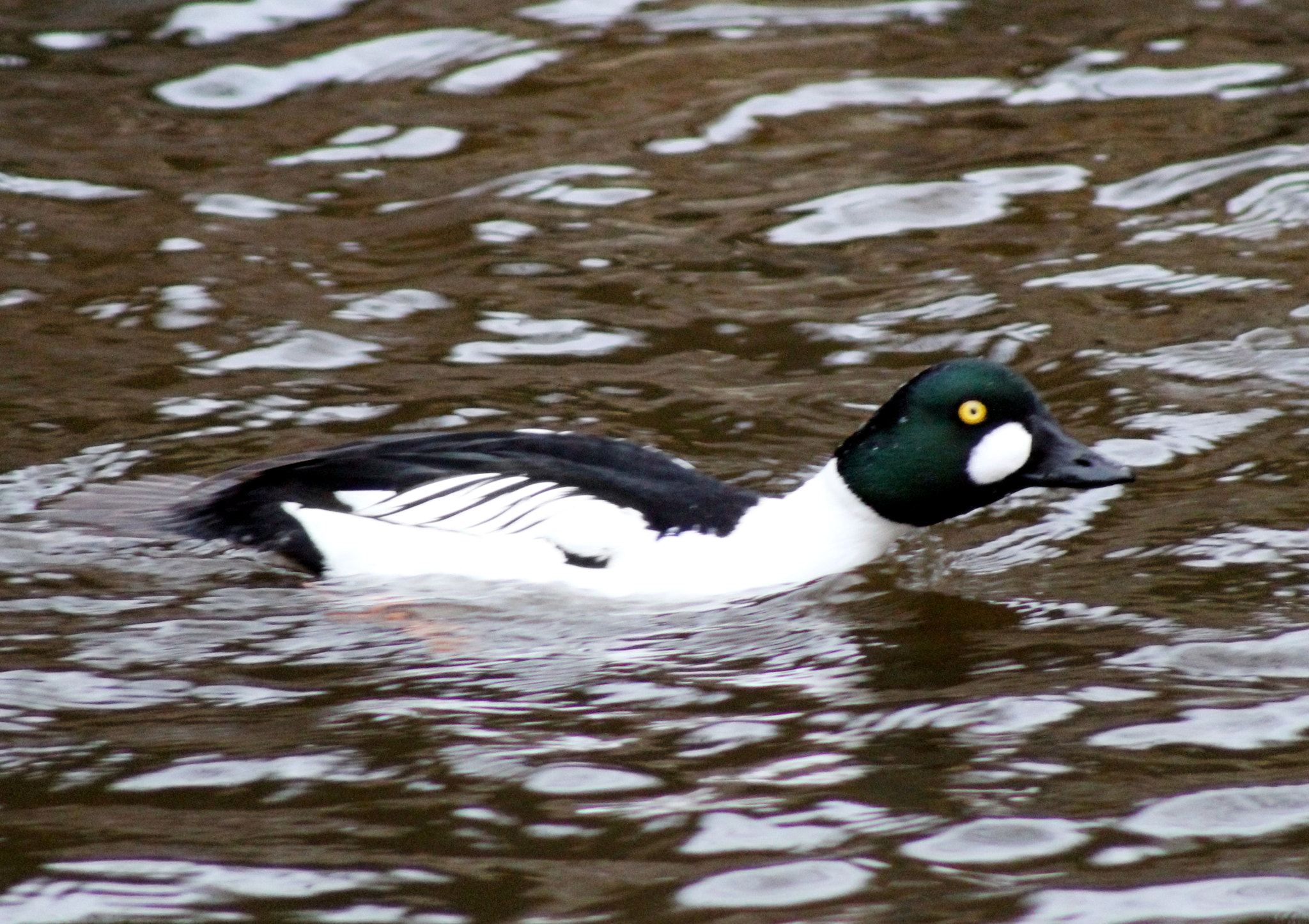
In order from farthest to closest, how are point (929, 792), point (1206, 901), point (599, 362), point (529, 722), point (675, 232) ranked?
point (675, 232) → point (599, 362) → point (529, 722) → point (929, 792) → point (1206, 901)

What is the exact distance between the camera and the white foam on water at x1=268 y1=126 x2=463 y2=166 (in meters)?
9.84

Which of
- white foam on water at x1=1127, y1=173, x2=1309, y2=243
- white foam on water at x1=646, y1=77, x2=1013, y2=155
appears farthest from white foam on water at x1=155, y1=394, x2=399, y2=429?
white foam on water at x1=1127, y1=173, x2=1309, y2=243

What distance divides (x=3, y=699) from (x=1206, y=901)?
3.10 meters

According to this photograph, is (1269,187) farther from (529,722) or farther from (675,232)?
(529,722)

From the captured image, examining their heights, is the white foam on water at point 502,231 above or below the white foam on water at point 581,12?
below

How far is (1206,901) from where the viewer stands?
4.08 meters

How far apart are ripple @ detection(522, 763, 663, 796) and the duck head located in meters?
1.65

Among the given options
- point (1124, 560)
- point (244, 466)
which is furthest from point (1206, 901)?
point (244, 466)

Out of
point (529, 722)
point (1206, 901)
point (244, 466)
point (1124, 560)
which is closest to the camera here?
point (1206, 901)

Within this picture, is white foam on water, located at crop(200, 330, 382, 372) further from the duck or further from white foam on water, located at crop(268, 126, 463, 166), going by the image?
white foam on water, located at crop(268, 126, 463, 166)

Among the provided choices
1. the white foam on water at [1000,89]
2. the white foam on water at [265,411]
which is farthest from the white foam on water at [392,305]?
the white foam on water at [1000,89]

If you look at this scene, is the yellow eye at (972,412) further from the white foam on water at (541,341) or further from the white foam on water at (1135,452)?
the white foam on water at (541,341)

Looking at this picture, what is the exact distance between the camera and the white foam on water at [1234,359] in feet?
24.3

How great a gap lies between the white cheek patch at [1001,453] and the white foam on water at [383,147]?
4.83m
